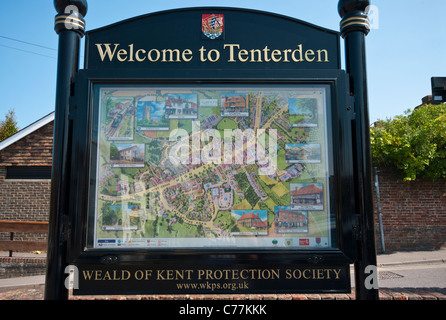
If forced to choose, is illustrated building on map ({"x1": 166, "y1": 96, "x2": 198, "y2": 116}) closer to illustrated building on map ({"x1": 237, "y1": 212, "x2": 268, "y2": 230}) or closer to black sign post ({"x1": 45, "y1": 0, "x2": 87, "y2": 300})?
black sign post ({"x1": 45, "y1": 0, "x2": 87, "y2": 300})

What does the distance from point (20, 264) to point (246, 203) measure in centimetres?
860

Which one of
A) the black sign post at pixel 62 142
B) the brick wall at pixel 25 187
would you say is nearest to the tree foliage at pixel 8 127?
the brick wall at pixel 25 187

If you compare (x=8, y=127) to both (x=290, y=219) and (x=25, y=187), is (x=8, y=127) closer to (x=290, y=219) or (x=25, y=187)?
(x=25, y=187)

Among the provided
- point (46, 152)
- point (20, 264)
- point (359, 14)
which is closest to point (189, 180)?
point (359, 14)

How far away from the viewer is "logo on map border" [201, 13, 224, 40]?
2698mm

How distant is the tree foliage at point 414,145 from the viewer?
11.1 metres

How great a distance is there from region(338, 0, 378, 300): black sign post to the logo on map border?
3.30 feet

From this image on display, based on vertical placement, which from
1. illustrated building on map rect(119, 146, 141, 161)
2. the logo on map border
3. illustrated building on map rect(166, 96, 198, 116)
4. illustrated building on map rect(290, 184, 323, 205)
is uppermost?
the logo on map border

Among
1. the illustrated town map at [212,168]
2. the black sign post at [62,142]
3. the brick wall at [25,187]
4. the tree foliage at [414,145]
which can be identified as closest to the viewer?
the black sign post at [62,142]

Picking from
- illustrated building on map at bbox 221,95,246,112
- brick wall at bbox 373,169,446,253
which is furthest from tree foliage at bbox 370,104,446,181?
illustrated building on map at bbox 221,95,246,112

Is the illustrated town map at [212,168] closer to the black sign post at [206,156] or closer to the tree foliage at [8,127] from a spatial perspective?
the black sign post at [206,156]

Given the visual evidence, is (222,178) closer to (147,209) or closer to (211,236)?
(211,236)

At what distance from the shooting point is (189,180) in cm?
259
